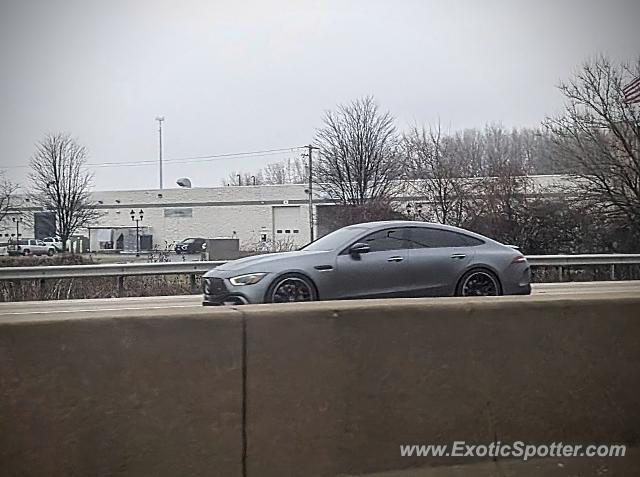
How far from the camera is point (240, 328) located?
4.56m

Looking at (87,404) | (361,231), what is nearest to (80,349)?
(87,404)

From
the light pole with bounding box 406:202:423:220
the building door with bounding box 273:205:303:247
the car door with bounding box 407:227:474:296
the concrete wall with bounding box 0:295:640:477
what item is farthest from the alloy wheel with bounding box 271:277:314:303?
the light pole with bounding box 406:202:423:220

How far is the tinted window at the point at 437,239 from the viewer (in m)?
12.0

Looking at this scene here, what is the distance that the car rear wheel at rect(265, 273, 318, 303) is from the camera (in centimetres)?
1120

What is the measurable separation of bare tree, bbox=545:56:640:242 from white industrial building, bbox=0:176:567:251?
3.71 feet

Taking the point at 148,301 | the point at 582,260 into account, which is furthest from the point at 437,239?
the point at 582,260

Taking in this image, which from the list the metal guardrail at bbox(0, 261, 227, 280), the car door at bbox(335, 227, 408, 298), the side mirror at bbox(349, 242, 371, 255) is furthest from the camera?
the metal guardrail at bbox(0, 261, 227, 280)

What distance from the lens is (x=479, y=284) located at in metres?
12.1

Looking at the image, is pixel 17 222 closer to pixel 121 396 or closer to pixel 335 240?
pixel 335 240

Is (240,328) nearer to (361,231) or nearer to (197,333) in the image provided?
(197,333)

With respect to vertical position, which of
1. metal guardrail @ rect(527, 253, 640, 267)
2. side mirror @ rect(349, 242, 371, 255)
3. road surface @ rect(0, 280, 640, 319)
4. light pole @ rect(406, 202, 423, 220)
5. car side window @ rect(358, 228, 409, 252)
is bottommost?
road surface @ rect(0, 280, 640, 319)

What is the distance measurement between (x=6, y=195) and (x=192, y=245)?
412 centimetres

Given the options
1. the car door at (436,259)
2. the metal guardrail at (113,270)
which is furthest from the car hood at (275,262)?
the metal guardrail at (113,270)

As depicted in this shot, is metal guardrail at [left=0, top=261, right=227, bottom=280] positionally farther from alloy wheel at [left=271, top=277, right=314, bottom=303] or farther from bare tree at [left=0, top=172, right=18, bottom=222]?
alloy wheel at [left=271, top=277, right=314, bottom=303]
